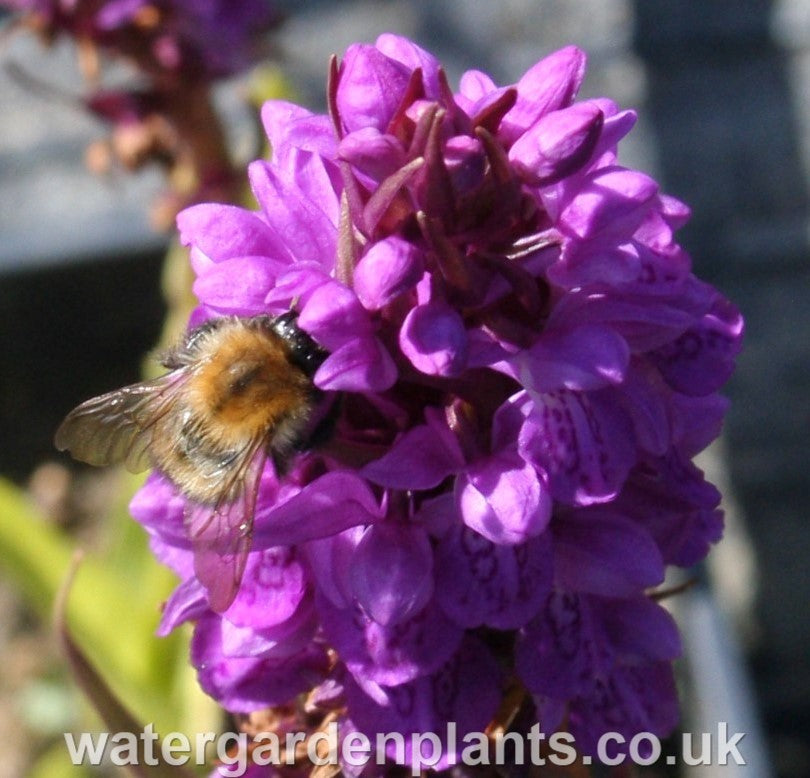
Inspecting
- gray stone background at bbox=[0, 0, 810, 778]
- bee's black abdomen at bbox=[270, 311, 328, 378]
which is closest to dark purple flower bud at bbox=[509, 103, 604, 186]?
bee's black abdomen at bbox=[270, 311, 328, 378]

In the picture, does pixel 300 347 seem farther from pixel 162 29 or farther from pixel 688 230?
pixel 688 230

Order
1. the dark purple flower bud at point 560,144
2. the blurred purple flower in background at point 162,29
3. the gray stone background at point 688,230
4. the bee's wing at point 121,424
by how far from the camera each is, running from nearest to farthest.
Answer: the dark purple flower bud at point 560,144
the bee's wing at point 121,424
the blurred purple flower in background at point 162,29
the gray stone background at point 688,230

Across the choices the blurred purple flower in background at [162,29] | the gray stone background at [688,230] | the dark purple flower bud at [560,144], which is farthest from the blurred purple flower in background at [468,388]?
the gray stone background at [688,230]

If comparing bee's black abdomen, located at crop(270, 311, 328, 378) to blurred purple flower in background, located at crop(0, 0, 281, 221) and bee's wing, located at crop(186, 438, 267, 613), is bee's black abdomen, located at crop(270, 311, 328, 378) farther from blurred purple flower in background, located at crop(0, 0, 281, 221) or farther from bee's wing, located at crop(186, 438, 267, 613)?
blurred purple flower in background, located at crop(0, 0, 281, 221)

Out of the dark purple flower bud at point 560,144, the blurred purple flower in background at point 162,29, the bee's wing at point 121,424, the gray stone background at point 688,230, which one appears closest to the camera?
the dark purple flower bud at point 560,144

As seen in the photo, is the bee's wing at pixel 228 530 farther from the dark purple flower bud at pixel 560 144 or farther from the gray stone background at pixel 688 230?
the gray stone background at pixel 688 230

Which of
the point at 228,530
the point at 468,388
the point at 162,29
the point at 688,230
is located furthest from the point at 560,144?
the point at 688,230

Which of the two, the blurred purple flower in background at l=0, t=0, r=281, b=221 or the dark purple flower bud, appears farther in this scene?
the blurred purple flower in background at l=0, t=0, r=281, b=221
